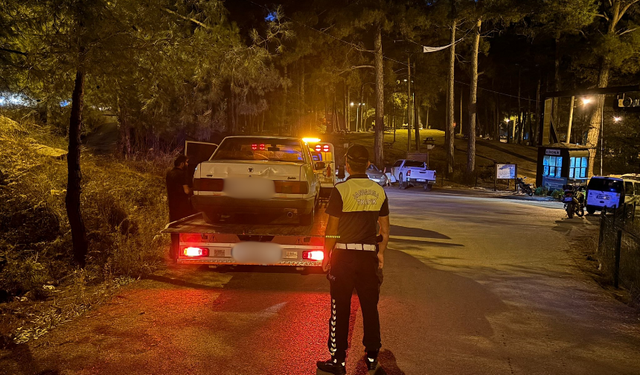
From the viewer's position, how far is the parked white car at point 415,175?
1169 inches

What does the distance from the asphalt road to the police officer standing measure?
35 centimetres

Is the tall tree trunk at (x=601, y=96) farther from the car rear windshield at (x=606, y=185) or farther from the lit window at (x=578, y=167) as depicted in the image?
the car rear windshield at (x=606, y=185)

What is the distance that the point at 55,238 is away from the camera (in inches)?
300

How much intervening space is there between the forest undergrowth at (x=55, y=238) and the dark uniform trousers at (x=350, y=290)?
3036 millimetres

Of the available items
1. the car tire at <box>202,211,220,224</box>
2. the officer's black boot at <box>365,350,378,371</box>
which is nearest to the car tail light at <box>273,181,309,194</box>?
the car tire at <box>202,211,220,224</box>

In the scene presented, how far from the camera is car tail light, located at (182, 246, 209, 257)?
6.25 m

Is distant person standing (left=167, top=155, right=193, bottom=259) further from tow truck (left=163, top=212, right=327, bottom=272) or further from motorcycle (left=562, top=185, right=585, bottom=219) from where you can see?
motorcycle (left=562, top=185, right=585, bottom=219)

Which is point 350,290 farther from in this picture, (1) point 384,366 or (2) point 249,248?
(2) point 249,248

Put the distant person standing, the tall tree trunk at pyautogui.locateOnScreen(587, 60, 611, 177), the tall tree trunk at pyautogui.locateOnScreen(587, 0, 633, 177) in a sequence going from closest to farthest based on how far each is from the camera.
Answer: the distant person standing → the tall tree trunk at pyautogui.locateOnScreen(587, 0, 633, 177) → the tall tree trunk at pyautogui.locateOnScreen(587, 60, 611, 177)


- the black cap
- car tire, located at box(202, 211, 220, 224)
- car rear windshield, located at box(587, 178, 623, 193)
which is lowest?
car tire, located at box(202, 211, 220, 224)

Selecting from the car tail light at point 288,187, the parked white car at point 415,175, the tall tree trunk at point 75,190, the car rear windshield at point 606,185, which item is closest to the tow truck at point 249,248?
the car tail light at point 288,187

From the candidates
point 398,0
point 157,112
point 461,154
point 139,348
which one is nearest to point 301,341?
point 139,348

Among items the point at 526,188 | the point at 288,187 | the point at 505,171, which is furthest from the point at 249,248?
the point at 505,171

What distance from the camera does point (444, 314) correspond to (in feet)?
19.7
